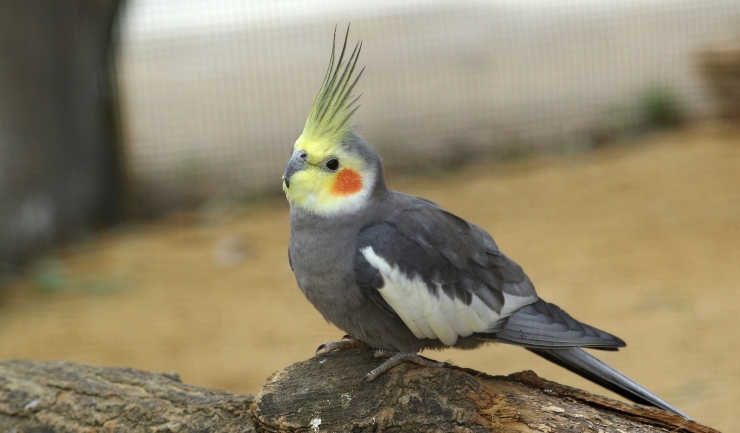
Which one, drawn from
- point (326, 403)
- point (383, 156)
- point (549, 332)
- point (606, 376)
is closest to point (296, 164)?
point (326, 403)

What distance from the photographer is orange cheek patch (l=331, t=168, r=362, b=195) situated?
352 centimetres

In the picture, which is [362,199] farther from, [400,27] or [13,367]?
[400,27]

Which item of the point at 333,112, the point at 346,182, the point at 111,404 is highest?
the point at 333,112

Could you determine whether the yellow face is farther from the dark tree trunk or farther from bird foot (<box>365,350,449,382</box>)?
the dark tree trunk

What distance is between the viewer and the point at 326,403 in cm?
321

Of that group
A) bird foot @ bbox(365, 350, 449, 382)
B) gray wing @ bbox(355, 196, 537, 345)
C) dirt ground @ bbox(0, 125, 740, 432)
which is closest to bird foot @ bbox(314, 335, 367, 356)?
bird foot @ bbox(365, 350, 449, 382)

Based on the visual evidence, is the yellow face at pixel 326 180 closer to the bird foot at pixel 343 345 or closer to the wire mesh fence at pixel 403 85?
the bird foot at pixel 343 345

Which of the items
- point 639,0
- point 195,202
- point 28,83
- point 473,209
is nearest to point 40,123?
point 28,83

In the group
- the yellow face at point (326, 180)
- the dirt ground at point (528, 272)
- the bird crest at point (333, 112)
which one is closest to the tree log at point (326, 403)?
the yellow face at point (326, 180)

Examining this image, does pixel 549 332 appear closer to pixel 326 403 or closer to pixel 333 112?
pixel 326 403

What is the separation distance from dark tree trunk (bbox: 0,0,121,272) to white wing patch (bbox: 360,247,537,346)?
21.1 feet

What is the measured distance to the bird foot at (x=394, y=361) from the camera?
3293 mm

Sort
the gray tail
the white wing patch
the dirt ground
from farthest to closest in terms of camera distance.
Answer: the dirt ground
the gray tail
the white wing patch

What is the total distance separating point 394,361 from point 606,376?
1.02 metres
